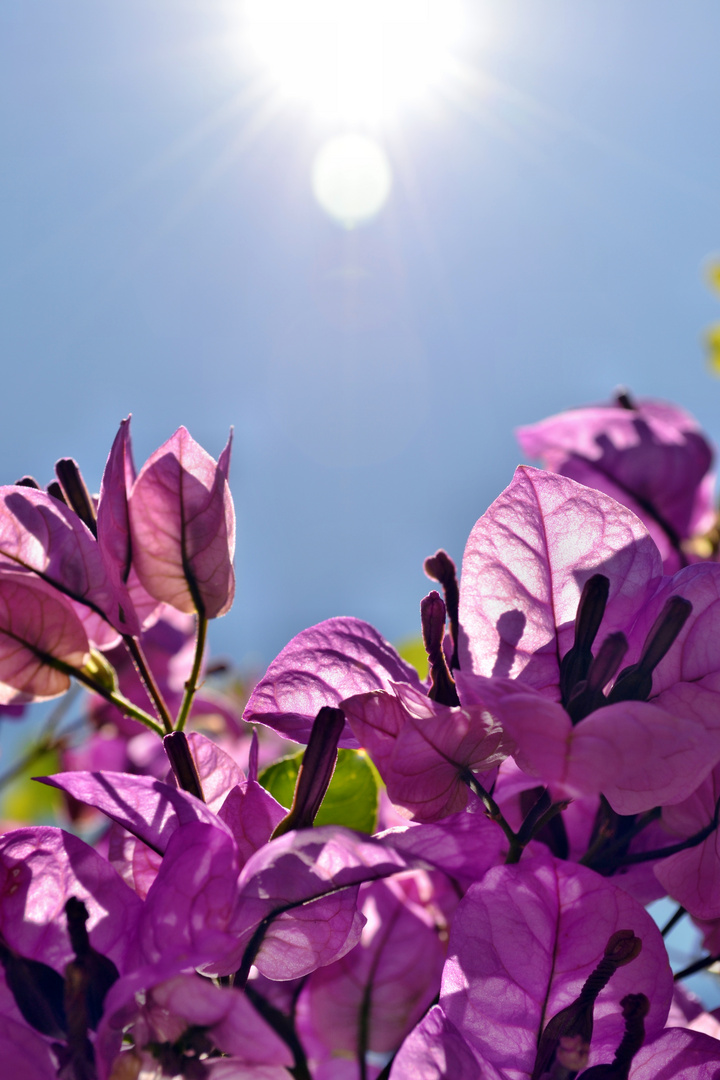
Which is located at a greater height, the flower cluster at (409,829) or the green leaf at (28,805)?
the green leaf at (28,805)

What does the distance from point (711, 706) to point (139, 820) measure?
36cm

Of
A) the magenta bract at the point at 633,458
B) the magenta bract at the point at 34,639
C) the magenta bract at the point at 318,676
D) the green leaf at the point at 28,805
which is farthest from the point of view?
the green leaf at the point at 28,805

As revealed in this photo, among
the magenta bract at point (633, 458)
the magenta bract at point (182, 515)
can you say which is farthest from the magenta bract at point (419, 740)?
the magenta bract at point (633, 458)

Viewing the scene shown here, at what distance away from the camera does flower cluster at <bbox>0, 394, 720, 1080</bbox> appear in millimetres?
414

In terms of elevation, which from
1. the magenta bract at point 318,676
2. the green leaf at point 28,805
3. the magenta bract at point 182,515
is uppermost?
the green leaf at point 28,805

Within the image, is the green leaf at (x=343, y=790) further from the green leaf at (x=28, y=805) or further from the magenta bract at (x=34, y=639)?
the green leaf at (x=28, y=805)

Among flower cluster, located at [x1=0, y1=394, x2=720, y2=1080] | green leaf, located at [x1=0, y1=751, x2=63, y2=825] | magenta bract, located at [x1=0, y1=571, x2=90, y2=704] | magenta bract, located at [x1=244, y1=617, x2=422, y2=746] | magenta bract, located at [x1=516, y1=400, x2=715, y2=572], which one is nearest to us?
flower cluster, located at [x1=0, y1=394, x2=720, y2=1080]

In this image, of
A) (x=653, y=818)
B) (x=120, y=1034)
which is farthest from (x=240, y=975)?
(x=653, y=818)

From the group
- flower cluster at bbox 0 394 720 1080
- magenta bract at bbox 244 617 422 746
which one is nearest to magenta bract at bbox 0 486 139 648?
flower cluster at bbox 0 394 720 1080

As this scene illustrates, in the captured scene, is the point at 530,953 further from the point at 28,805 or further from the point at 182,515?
the point at 28,805

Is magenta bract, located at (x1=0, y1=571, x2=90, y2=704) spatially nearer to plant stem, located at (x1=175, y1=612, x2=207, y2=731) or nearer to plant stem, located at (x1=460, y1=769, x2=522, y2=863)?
plant stem, located at (x1=175, y1=612, x2=207, y2=731)

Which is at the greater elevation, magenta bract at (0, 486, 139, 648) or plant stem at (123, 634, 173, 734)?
magenta bract at (0, 486, 139, 648)

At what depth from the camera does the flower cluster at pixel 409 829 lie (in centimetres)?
41

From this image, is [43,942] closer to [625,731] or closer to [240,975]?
[240,975]
